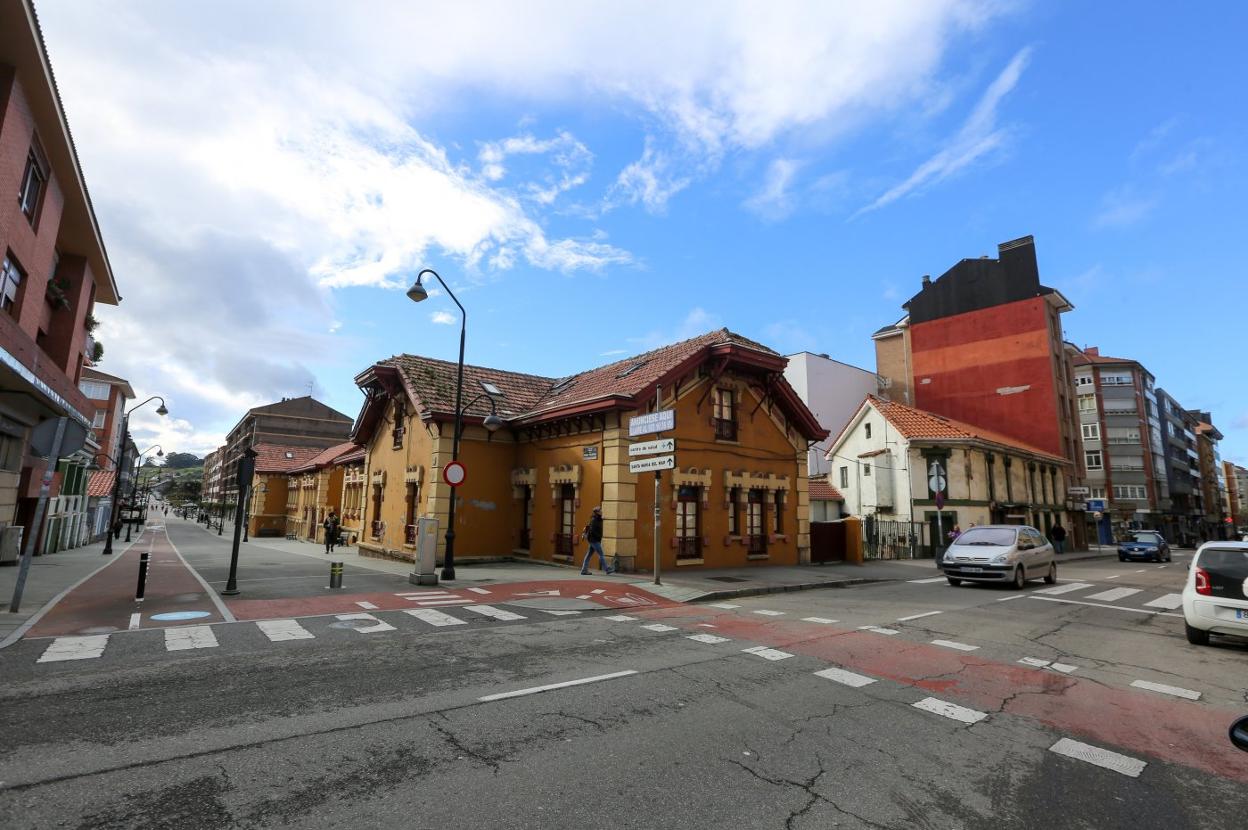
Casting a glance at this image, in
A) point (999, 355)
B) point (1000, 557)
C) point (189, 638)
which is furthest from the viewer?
point (999, 355)

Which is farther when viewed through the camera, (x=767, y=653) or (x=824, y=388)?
(x=824, y=388)

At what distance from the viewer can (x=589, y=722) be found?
5074 mm

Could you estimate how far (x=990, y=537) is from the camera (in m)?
17.0

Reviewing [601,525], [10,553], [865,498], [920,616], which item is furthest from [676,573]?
[865,498]

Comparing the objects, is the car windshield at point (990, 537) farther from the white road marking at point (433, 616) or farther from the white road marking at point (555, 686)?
the white road marking at point (433, 616)

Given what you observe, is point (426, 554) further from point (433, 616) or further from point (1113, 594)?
point (1113, 594)

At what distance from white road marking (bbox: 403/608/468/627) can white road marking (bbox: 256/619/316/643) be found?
179 cm

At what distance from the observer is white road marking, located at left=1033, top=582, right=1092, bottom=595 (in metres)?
15.5

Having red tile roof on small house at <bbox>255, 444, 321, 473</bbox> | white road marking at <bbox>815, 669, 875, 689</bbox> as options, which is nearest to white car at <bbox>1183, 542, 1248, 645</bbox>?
white road marking at <bbox>815, 669, 875, 689</bbox>

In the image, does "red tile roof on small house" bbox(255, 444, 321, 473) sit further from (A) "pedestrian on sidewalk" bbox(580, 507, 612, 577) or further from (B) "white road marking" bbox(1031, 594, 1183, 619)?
(B) "white road marking" bbox(1031, 594, 1183, 619)

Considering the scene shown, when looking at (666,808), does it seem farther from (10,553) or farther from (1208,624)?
(10,553)

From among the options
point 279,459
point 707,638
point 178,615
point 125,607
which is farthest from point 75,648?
point 279,459

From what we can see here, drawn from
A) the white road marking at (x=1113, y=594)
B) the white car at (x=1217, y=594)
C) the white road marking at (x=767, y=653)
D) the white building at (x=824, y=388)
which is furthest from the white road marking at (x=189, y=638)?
the white building at (x=824, y=388)

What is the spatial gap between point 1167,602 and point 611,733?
1615 centimetres
